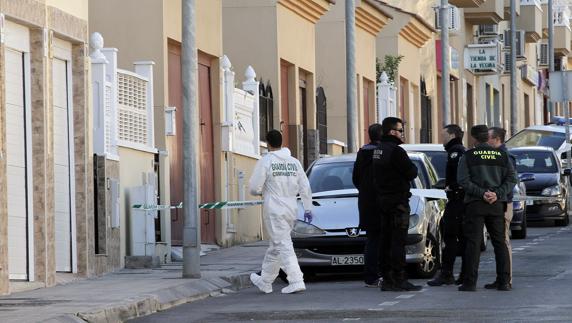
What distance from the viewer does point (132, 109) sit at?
22.7m

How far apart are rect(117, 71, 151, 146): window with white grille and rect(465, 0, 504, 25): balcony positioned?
35.2 m

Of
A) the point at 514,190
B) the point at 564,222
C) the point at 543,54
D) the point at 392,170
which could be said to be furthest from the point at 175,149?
the point at 543,54

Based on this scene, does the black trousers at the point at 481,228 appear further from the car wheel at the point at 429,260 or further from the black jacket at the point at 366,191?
the car wheel at the point at 429,260

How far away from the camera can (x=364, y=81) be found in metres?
41.9

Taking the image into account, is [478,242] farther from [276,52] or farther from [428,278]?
[276,52]

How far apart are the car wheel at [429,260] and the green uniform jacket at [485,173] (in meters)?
1.94

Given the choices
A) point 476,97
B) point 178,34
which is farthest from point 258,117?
point 476,97

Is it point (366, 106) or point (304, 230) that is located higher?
point (366, 106)

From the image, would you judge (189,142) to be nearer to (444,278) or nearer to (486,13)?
(444,278)

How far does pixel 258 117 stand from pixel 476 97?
103 ft

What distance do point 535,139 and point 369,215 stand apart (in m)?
29.3

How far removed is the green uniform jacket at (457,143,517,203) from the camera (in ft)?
58.4

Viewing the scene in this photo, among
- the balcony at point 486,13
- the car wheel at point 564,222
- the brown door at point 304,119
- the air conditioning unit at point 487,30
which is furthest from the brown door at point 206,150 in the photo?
the air conditioning unit at point 487,30

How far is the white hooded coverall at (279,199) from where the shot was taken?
59.2ft
